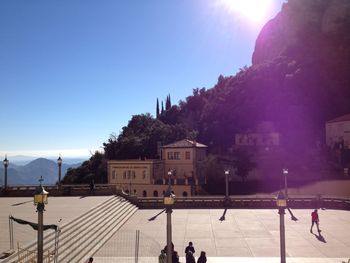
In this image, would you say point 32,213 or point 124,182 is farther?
point 124,182

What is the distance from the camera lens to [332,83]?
285 ft

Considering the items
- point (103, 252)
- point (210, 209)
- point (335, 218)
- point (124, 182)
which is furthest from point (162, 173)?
point (103, 252)

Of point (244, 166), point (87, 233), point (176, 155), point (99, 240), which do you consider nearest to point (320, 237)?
point (99, 240)

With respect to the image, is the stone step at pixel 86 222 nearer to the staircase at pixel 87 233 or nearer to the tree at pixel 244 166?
the staircase at pixel 87 233

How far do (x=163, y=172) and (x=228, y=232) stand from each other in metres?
39.0

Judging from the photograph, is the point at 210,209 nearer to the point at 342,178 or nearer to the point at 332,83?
the point at 342,178

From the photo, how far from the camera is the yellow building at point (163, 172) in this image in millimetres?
57094

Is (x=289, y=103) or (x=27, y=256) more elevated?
(x=289, y=103)

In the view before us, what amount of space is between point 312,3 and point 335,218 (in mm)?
85162

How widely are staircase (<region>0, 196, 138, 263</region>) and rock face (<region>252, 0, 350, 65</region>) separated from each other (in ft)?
255

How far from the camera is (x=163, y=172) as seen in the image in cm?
6141

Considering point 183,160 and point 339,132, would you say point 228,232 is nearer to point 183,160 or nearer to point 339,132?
point 183,160

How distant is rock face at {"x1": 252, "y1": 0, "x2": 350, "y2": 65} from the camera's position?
92.1 metres

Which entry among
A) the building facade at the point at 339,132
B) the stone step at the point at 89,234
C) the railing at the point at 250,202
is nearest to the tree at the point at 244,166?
the building facade at the point at 339,132
